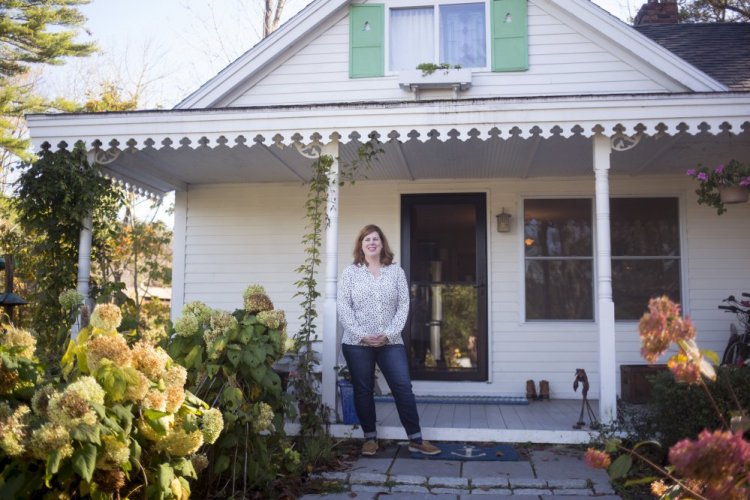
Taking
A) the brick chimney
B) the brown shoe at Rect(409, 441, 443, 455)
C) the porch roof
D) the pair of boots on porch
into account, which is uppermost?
the brick chimney

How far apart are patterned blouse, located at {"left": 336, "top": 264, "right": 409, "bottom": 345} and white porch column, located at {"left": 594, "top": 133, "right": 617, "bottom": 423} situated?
162 centimetres

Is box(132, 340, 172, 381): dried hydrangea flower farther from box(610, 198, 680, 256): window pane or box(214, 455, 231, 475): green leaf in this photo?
box(610, 198, 680, 256): window pane

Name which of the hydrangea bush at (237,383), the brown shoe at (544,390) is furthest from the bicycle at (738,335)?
the hydrangea bush at (237,383)

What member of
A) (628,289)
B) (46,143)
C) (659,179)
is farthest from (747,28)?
(46,143)

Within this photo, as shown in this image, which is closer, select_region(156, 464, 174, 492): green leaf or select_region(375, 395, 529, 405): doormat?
select_region(156, 464, 174, 492): green leaf

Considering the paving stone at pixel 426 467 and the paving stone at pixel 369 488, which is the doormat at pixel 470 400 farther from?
the paving stone at pixel 369 488

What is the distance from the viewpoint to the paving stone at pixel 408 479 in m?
3.98

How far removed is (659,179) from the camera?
22.3ft

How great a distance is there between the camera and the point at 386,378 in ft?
14.8

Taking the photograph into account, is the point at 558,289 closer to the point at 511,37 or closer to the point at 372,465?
the point at 511,37

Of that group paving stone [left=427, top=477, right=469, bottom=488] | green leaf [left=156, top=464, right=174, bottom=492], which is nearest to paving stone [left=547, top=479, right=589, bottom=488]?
paving stone [left=427, top=477, right=469, bottom=488]

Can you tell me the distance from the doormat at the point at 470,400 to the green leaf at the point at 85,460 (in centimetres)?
457

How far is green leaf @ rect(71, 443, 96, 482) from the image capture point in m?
2.14

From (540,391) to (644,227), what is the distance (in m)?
2.15
